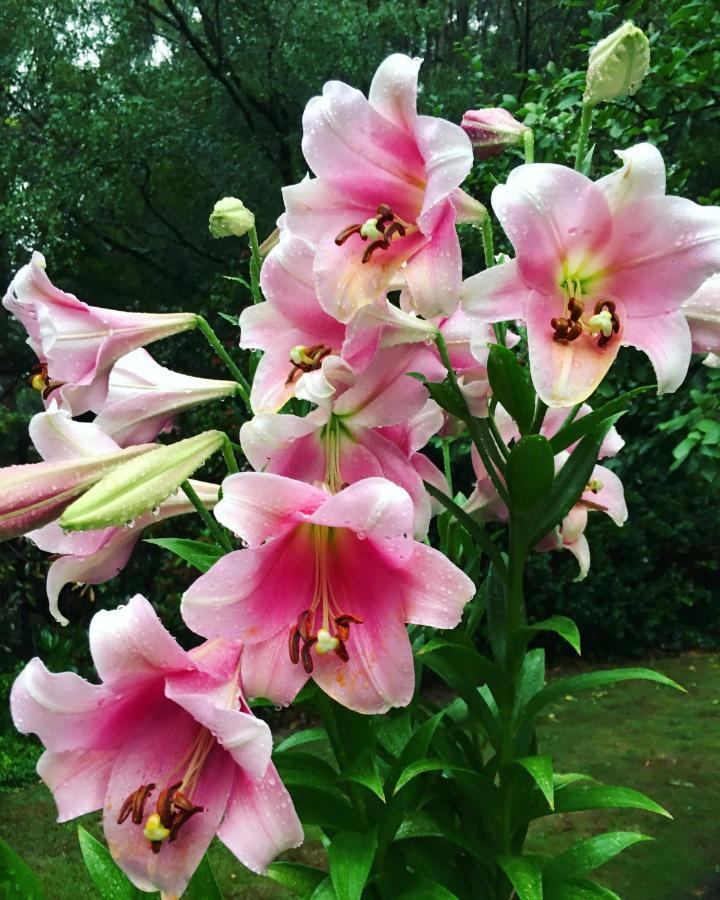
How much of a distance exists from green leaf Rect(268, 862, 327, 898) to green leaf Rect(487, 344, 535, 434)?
19.7 inches

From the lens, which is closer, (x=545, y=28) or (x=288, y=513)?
(x=288, y=513)

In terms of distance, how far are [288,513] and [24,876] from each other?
20.7 inches

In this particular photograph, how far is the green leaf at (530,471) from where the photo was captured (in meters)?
0.63

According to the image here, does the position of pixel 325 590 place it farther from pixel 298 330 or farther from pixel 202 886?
pixel 202 886

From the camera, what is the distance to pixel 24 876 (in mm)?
774

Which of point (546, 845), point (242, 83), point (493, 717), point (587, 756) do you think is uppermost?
point (242, 83)

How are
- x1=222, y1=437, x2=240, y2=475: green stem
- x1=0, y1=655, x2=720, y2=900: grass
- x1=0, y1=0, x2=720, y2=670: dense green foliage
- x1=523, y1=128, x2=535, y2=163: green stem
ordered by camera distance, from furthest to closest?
x1=0, y1=0, x2=720, y2=670: dense green foliage, x1=0, y1=655, x2=720, y2=900: grass, x1=523, y1=128, x2=535, y2=163: green stem, x1=222, y1=437, x2=240, y2=475: green stem

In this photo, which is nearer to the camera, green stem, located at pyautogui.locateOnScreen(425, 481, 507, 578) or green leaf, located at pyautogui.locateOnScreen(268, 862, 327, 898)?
green stem, located at pyautogui.locateOnScreen(425, 481, 507, 578)

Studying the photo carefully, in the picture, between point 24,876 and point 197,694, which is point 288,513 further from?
point 24,876

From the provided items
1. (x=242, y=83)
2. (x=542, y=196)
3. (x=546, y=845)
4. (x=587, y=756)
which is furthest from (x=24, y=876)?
(x=242, y=83)

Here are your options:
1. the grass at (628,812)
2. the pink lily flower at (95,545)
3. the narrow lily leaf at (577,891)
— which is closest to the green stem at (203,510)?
the pink lily flower at (95,545)

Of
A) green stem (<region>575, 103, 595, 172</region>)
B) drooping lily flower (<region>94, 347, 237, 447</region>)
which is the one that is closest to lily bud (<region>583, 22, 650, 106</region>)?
green stem (<region>575, 103, 595, 172</region>)

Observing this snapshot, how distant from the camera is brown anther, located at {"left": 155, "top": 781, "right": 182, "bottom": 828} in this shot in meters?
0.48

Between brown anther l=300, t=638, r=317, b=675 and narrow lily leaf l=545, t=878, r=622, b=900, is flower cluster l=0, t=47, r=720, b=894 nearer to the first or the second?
brown anther l=300, t=638, r=317, b=675
